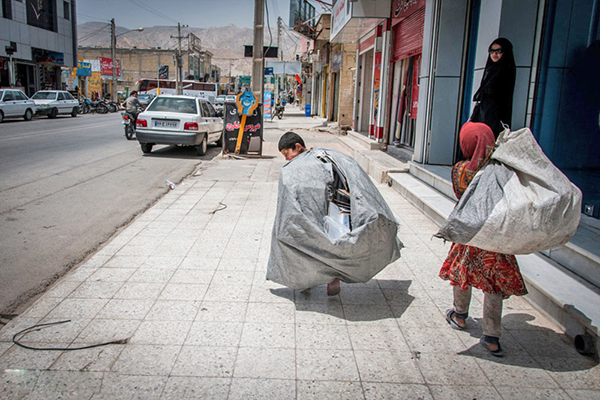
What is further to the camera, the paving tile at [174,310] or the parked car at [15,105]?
the parked car at [15,105]

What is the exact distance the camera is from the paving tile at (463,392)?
2.63 meters

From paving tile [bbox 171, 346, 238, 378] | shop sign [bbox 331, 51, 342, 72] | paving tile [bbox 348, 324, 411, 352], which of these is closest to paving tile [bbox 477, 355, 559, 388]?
paving tile [bbox 348, 324, 411, 352]

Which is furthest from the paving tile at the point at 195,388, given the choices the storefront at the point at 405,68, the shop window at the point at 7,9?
the shop window at the point at 7,9

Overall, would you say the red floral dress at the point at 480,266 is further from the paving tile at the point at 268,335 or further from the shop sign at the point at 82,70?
the shop sign at the point at 82,70

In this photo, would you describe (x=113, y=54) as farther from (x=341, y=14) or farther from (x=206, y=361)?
(x=206, y=361)

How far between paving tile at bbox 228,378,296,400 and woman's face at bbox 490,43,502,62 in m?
4.50

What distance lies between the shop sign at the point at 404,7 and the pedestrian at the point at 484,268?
783cm

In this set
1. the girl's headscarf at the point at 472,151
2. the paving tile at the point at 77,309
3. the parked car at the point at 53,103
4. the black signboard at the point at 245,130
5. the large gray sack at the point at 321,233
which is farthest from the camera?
the parked car at the point at 53,103

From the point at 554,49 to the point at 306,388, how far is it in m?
5.56

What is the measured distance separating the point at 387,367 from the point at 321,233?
1028 mm

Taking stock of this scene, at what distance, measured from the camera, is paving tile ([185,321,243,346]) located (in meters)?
3.17

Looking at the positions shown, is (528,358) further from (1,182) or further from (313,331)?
(1,182)

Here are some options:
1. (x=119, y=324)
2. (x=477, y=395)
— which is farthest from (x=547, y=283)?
(x=119, y=324)

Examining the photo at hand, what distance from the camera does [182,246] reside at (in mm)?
5266
